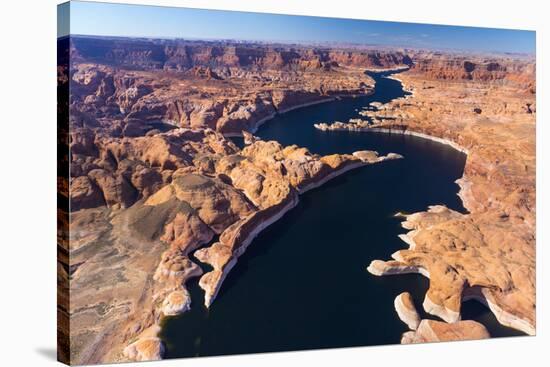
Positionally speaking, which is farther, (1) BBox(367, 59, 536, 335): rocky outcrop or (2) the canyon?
(1) BBox(367, 59, 536, 335): rocky outcrop

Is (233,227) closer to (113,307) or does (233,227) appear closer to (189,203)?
(189,203)

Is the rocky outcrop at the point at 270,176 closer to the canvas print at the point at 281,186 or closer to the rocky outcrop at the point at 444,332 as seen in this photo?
the canvas print at the point at 281,186

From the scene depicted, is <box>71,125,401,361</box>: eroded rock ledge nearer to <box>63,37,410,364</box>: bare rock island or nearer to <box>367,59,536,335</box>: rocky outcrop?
<box>63,37,410,364</box>: bare rock island

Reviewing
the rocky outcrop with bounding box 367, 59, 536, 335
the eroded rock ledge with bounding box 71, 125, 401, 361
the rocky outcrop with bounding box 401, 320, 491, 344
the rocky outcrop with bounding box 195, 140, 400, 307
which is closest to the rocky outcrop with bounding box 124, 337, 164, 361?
the eroded rock ledge with bounding box 71, 125, 401, 361

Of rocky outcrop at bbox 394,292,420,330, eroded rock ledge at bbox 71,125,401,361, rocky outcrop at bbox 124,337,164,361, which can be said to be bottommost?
rocky outcrop at bbox 124,337,164,361

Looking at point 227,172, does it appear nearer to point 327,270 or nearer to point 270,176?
point 270,176

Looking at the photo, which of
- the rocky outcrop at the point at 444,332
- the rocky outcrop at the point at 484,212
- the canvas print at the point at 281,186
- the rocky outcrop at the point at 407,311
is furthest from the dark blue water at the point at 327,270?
the rocky outcrop at the point at 484,212

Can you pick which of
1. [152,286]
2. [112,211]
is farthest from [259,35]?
[152,286]
